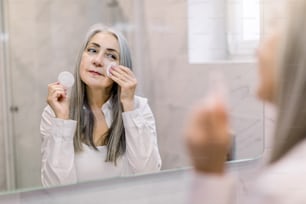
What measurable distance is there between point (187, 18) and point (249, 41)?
0.48 ft

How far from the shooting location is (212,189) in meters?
0.49

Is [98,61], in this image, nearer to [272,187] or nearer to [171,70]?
[171,70]

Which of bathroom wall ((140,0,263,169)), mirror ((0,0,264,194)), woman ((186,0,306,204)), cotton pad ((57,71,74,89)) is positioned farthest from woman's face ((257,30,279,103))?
cotton pad ((57,71,74,89))

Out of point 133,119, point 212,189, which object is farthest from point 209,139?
point 133,119

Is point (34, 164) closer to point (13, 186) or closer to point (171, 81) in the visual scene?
point (13, 186)

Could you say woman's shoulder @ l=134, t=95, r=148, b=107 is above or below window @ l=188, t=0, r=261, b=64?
below

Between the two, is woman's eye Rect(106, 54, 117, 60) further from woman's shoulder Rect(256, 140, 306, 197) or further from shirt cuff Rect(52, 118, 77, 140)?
woman's shoulder Rect(256, 140, 306, 197)

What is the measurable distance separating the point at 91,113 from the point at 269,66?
403 millimetres

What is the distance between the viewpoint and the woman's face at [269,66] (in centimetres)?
57

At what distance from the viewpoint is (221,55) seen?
3.01ft

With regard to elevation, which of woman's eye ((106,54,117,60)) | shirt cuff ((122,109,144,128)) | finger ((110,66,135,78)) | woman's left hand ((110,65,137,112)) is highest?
woman's eye ((106,54,117,60))

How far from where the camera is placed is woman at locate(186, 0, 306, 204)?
1.65 feet

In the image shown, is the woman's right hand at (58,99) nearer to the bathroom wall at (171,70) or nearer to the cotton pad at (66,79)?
the cotton pad at (66,79)

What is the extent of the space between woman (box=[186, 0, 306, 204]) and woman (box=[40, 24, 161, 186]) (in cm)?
34
